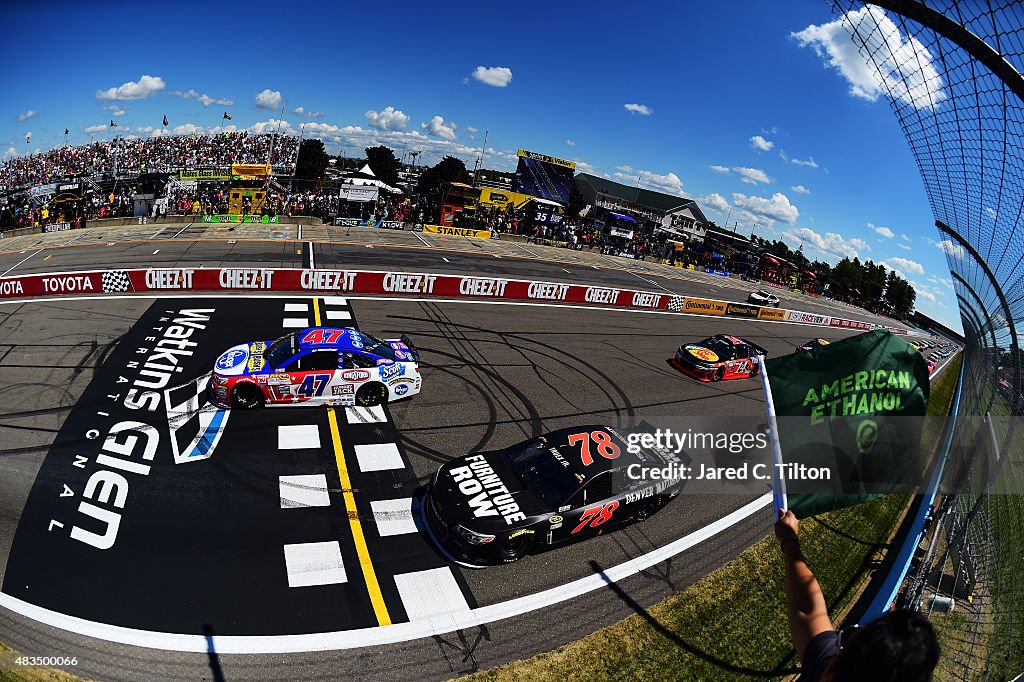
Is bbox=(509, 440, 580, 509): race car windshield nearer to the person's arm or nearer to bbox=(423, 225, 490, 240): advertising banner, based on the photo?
the person's arm

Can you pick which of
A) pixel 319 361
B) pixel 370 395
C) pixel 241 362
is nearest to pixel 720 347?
pixel 370 395

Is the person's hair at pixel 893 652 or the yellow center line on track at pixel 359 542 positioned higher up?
the person's hair at pixel 893 652

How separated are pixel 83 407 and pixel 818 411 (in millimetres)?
13681

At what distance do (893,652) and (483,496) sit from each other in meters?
6.65

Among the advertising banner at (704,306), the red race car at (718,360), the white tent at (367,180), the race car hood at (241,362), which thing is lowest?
the race car hood at (241,362)

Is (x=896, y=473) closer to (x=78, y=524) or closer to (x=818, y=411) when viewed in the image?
(x=818, y=411)

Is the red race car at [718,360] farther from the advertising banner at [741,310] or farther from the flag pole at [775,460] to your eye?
the advertising banner at [741,310]

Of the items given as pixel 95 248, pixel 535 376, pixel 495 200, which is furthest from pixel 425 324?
pixel 495 200

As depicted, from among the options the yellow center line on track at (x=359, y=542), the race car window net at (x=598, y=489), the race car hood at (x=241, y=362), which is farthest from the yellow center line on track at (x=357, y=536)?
the race car window net at (x=598, y=489)

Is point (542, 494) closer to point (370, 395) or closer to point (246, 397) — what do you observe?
point (370, 395)

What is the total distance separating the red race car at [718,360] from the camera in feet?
55.4

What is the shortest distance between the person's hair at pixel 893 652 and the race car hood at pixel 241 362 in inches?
461

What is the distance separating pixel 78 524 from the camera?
8.02 metres
